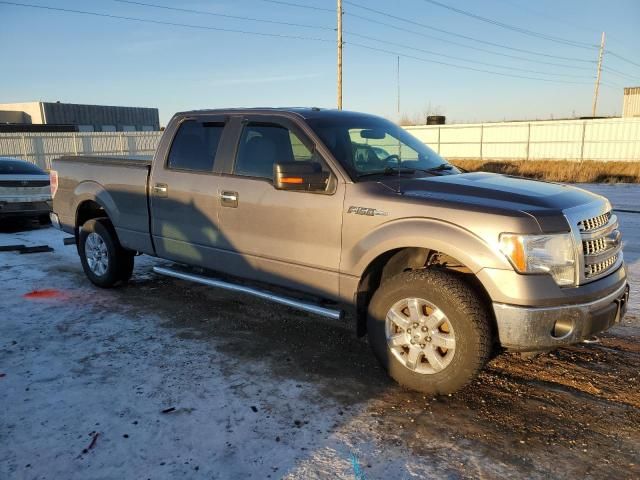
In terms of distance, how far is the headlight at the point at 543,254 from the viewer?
3.15 m

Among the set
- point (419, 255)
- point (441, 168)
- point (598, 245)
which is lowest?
point (419, 255)

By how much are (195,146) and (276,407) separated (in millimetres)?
2845

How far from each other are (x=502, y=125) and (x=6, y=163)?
88.8ft

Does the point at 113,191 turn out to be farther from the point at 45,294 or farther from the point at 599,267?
the point at 599,267

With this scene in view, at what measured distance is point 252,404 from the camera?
3463mm

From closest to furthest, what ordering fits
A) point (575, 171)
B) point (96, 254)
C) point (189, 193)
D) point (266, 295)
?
point (266, 295)
point (189, 193)
point (96, 254)
point (575, 171)

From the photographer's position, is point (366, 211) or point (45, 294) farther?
point (45, 294)

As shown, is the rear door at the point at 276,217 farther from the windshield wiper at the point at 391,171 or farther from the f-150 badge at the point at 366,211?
the windshield wiper at the point at 391,171

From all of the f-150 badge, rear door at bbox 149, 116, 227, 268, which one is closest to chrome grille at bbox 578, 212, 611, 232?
the f-150 badge

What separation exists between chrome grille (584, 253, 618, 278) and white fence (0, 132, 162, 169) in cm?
2036

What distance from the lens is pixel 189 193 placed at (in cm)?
500

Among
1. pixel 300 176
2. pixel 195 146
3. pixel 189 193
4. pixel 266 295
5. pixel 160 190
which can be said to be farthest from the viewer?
pixel 160 190

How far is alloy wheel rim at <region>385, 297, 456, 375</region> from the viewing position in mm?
3449

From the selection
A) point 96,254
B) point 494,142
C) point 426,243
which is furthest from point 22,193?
point 494,142
